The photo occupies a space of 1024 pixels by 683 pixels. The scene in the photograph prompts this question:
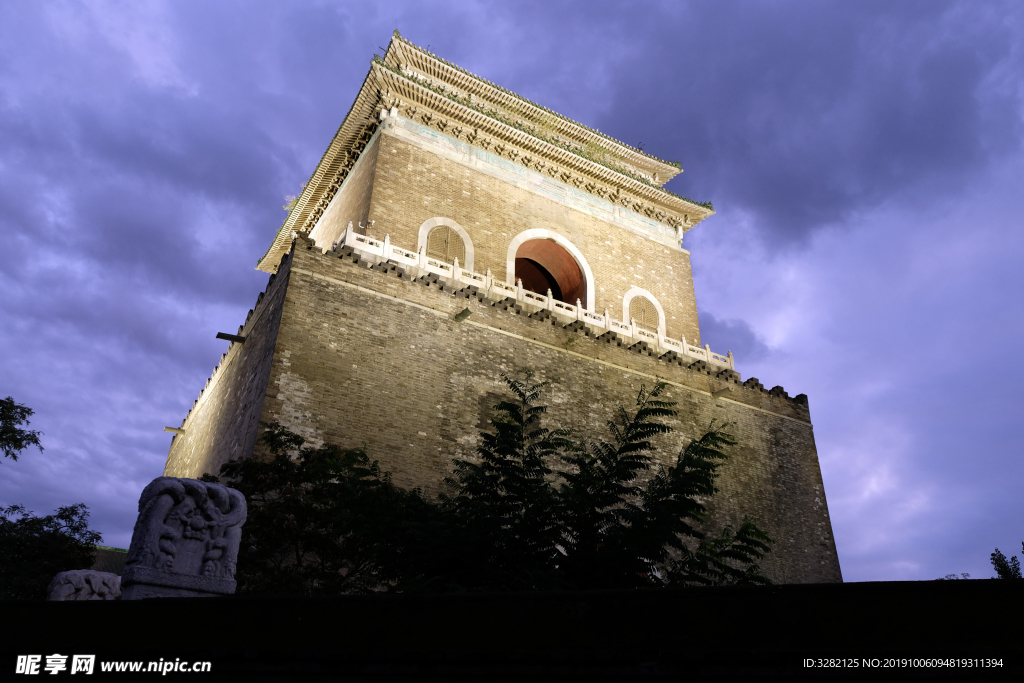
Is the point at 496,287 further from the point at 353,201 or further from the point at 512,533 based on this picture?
the point at 512,533

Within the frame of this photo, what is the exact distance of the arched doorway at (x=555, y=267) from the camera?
20641 millimetres

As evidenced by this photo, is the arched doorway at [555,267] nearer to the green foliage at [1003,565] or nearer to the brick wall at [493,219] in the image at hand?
the brick wall at [493,219]

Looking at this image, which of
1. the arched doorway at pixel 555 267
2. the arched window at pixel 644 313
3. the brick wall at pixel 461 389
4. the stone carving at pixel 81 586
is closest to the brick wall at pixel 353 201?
the brick wall at pixel 461 389

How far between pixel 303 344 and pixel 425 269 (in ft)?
13.2

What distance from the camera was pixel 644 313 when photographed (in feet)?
68.5

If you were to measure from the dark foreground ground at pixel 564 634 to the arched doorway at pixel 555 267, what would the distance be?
16.7 metres

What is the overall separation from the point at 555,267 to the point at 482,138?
4.52m

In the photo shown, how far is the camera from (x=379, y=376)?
13.0 metres

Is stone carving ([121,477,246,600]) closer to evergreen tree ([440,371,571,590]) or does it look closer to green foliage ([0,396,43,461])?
evergreen tree ([440,371,571,590])

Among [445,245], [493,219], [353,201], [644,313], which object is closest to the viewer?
[445,245]

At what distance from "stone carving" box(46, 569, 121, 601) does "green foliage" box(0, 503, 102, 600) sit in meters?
5.69

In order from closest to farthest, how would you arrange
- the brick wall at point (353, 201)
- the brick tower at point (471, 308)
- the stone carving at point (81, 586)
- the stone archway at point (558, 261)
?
1. the stone carving at point (81, 586)
2. the brick tower at point (471, 308)
3. the brick wall at point (353, 201)
4. the stone archway at point (558, 261)

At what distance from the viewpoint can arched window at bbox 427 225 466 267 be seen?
17.7 meters

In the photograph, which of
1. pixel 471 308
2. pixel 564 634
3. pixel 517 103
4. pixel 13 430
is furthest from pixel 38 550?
pixel 517 103
